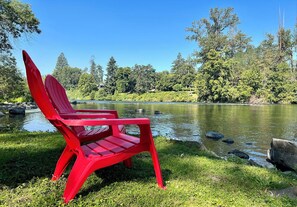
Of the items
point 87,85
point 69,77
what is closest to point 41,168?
point 87,85

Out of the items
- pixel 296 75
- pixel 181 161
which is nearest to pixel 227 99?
pixel 296 75

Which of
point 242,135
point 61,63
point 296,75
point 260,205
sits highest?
point 61,63

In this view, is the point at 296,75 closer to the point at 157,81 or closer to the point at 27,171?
the point at 157,81

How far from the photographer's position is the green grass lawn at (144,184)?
244 centimetres

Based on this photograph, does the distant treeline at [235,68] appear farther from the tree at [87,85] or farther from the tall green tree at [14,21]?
the tall green tree at [14,21]

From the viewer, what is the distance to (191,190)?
2.73m

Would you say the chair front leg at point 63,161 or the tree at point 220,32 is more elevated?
the tree at point 220,32

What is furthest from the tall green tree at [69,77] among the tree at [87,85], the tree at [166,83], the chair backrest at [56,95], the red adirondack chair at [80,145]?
the red adirondack chair at [80,145]

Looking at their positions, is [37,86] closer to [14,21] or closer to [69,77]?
[14,21]

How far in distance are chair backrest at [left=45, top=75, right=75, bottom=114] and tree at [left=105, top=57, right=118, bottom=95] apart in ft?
218

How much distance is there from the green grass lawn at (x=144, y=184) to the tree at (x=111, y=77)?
6606 cm

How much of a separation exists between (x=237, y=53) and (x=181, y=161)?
5271 centimetres

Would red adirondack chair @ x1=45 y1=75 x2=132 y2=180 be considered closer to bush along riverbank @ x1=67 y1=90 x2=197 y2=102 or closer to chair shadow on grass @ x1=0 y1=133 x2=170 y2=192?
chair shadow on grass @ x1=0 y1=133 x2=170 y2=192

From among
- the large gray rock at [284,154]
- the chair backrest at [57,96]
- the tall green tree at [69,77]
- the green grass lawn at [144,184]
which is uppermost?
the tall green tree at [69,77]
